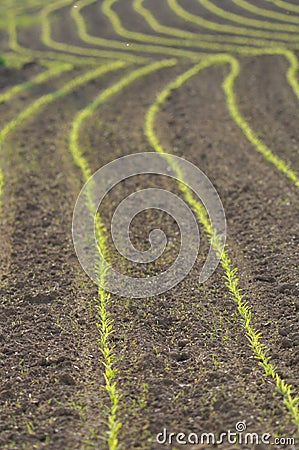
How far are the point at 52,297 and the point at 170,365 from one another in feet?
5.04

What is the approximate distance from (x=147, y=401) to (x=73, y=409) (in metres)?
0.51

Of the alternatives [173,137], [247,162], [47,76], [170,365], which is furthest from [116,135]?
[170,365]

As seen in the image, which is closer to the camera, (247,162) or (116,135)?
(247,162)

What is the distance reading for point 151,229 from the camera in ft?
24.9

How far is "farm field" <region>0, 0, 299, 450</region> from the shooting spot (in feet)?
15.5

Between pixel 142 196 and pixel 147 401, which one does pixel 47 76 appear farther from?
pixel 147 401

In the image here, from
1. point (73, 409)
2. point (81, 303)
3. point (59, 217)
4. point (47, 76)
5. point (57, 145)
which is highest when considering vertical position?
point (47, 76)

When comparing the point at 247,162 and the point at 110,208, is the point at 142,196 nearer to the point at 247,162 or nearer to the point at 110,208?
the point at 110,208

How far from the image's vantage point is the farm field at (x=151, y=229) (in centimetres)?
473

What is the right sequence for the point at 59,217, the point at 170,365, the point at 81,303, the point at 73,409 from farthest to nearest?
1. the point at 59,217
2. the point at 81,303
3. the point at 170,365
4. the point at 73,409

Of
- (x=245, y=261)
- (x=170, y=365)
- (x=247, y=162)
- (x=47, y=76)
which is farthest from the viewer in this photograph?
(x=47, y=76)

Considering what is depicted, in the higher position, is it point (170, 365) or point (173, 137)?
point (173, 137)

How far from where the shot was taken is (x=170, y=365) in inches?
208

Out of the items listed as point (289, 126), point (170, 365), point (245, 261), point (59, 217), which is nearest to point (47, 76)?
point (289, 126)
